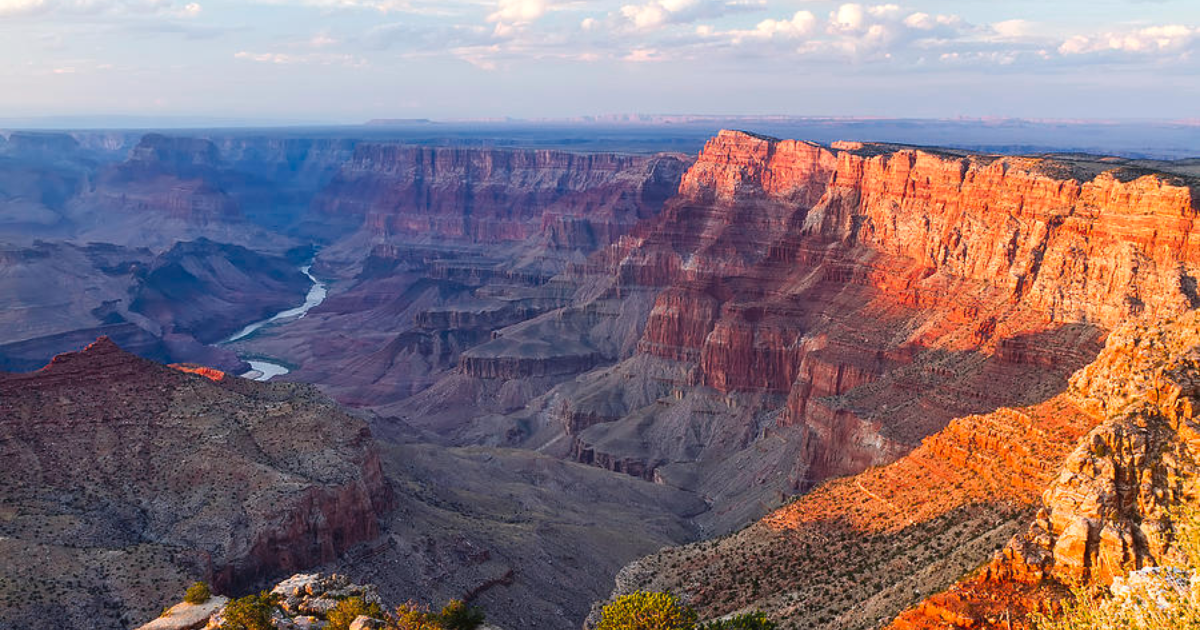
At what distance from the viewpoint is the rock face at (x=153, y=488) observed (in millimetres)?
49906

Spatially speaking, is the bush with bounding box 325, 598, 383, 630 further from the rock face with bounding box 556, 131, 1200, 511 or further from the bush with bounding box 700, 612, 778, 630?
the rock face with bounding box 556, 131, 1200, 511

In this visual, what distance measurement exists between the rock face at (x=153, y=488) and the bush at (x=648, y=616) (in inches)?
990

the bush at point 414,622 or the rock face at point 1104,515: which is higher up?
the rock face at point 1104,515

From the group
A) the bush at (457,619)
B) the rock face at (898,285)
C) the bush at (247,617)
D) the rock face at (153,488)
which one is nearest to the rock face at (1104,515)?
the rock face at (898,285)

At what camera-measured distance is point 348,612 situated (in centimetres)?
4059

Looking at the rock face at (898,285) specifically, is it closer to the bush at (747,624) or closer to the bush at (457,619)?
the bush at (747,624)

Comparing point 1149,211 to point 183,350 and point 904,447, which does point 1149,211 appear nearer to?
point 904,447

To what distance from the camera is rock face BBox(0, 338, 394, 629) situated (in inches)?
1965

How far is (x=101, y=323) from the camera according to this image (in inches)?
6924

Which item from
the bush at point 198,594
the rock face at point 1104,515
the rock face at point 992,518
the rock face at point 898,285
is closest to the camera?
the rock face at point 1104,515

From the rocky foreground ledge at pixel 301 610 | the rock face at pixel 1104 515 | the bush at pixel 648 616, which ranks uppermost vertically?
the rock face at pixel 1104 515

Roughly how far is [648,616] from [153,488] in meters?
35.3

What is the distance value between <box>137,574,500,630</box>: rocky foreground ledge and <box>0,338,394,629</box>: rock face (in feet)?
19.6

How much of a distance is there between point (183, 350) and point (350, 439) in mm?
128414
